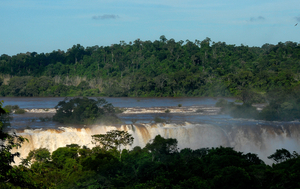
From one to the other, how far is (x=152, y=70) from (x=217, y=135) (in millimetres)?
54277

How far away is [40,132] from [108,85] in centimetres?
5059

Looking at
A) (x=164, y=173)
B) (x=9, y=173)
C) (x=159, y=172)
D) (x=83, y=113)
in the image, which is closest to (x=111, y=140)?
(x=159, y=172)

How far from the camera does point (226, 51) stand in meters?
93.3

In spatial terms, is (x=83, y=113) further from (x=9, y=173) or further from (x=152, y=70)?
(x=152, y=70)

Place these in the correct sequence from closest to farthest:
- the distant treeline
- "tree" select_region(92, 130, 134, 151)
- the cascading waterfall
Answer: "tree" select_region(92, 130, 134, 151) < the cascading waterfall < the distant treeline

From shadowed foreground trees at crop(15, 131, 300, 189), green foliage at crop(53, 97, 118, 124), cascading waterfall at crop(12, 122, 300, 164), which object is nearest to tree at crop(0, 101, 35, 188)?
shadowed foreground trees at crop(15, 131, 300, 189)

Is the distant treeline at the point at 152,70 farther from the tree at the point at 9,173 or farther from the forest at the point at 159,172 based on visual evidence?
the tree at the point at 9,173

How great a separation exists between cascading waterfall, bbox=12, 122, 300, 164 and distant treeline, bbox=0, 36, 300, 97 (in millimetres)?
30577

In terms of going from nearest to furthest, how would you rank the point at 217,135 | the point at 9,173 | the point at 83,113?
the point at 9,173 → the point at 217,135 → the point at 83,113

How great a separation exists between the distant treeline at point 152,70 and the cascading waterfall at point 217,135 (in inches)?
1204

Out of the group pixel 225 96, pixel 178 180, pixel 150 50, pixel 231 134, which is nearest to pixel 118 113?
pixel 231 134

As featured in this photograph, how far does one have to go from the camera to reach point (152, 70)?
3246 inches

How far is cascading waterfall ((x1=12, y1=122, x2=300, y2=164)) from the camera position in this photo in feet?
88.9

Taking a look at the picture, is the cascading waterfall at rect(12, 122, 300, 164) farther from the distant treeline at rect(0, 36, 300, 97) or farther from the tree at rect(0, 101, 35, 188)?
the distant treeline at rect(0, 36, 300, 97)
